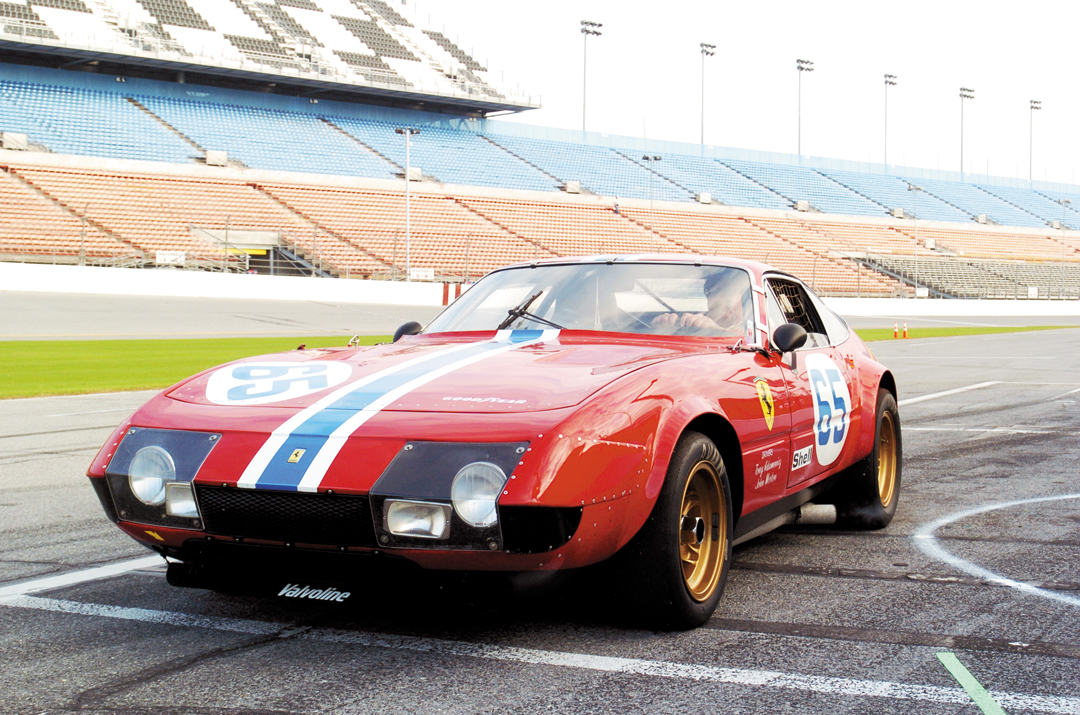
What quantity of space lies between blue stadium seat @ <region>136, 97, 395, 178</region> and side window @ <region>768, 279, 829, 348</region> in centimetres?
3860

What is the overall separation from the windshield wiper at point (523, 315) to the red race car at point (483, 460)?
0.13 meters

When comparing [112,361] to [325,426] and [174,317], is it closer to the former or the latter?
[174,317]

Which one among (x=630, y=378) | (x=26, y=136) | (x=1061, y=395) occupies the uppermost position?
(x=26, y=136)

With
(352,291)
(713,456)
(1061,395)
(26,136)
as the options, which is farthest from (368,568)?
(26,136)

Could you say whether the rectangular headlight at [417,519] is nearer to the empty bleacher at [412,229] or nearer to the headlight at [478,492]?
the headlight at [478,492]

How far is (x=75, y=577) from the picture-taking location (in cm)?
415

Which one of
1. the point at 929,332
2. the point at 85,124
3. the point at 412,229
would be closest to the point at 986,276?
the point at 929,332

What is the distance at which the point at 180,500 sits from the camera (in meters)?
3.27

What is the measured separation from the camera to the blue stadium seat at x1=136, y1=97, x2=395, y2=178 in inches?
1654

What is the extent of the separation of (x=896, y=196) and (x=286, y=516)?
67.1 meters

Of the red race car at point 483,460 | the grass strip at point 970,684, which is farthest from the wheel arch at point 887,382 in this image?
the grass strip at point 970,684

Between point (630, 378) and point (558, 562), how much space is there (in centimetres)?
72

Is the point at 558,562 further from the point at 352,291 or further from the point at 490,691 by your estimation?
the point at 352,291

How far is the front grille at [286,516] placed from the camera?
3.06 meters
